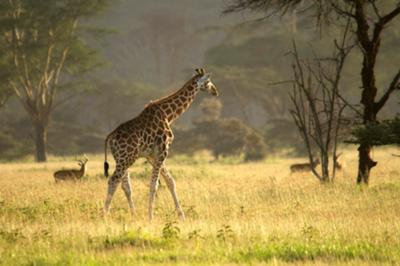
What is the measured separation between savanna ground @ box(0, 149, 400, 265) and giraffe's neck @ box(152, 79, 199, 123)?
1553 mm

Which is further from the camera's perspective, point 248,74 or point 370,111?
point 248,74

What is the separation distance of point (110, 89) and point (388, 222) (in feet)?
132

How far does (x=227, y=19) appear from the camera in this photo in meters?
66.8

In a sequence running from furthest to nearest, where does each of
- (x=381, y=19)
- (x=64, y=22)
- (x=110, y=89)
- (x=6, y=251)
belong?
(x=110, y=89) < (x=64, y=22) < (x=381, y=19) < (x=6, y=251)

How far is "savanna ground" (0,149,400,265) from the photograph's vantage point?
357 inches

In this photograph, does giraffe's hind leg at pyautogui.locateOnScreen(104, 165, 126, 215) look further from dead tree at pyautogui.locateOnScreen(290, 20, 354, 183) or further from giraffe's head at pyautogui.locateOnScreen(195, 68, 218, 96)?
dead tree at pyautogui.locateOnScreen(290, 20, 354, 183)

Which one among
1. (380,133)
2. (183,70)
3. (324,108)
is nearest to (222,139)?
(183,70)

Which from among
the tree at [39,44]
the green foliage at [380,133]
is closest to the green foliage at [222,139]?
the tree at [39,44]

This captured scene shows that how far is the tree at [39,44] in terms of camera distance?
3388 centimetres

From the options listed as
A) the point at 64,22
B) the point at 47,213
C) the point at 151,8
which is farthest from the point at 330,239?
the point at 151,8

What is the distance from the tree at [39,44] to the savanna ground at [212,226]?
16.7 metres

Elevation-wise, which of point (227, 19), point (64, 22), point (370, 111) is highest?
point (227, 19)

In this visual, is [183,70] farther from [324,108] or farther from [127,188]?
[127,188]

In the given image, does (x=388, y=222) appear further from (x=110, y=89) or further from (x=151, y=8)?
(x=151, y=8)
